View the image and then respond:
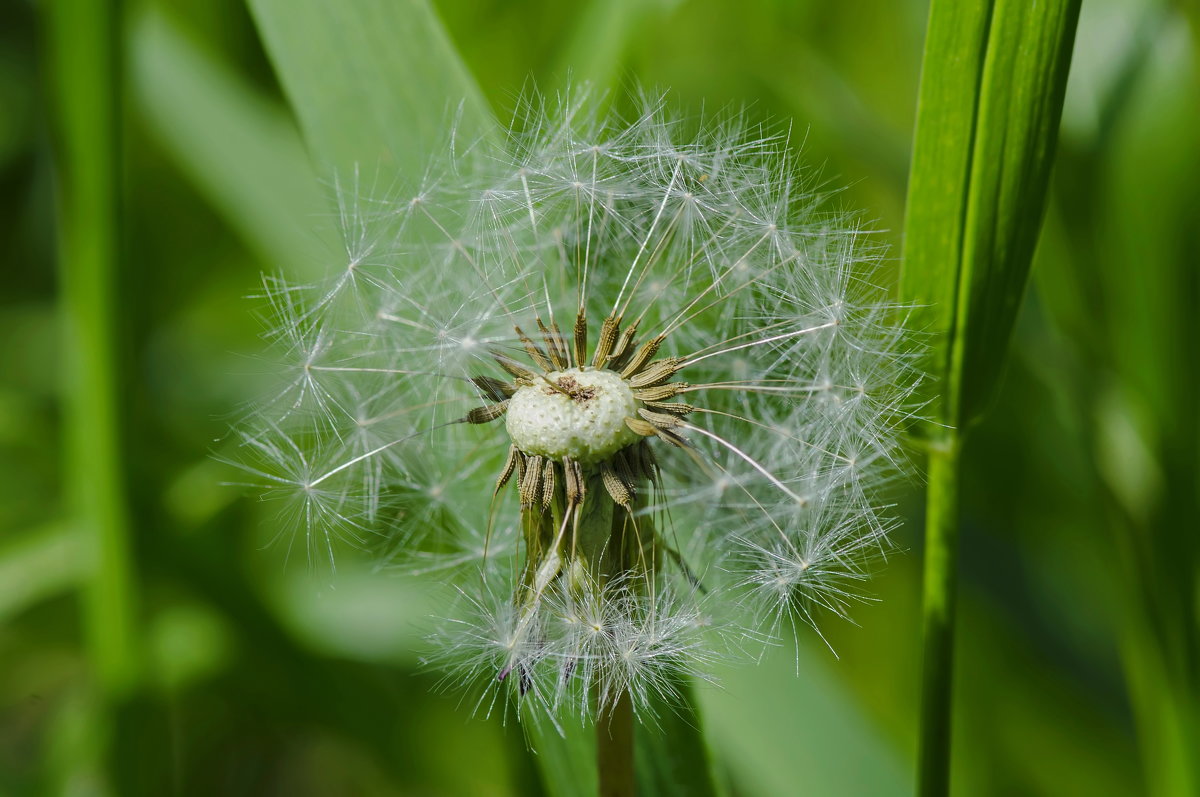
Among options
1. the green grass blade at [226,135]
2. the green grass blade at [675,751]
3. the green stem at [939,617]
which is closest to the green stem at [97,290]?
the green grass blade at [226,135]

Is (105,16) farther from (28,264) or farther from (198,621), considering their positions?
(28,264)

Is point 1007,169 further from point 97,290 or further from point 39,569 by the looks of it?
point 39,569

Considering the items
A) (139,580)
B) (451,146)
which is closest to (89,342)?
(139,580)

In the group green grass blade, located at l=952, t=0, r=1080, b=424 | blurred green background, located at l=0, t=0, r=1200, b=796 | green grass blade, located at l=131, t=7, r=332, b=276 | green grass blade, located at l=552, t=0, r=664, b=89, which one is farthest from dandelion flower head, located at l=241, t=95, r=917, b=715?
green grass blade, located at l=131, t=7, r=332, b=276

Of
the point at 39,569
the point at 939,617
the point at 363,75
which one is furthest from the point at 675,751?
the point at 39,569

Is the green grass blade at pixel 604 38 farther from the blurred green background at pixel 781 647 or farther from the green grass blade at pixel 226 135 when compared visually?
the green grass blade at pixel 226 135

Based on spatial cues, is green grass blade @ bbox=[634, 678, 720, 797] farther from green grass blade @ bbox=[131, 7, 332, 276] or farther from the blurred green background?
green grass blade @ bbox=[131, 7, 332, 276]
